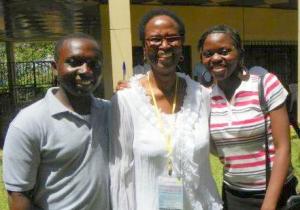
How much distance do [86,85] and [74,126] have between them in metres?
0.19

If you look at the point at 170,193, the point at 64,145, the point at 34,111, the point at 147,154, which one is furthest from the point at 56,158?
the point at 170,193

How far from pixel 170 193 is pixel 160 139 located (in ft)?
0.87

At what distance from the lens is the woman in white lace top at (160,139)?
247cm

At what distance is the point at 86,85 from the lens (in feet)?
7.70

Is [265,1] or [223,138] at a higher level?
[265,1]

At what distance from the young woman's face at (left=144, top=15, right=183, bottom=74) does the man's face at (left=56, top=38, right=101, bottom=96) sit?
33 centimetres

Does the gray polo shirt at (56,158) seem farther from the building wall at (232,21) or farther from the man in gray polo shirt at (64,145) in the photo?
the building wall at (232,21)

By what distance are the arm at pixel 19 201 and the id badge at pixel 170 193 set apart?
0.63m

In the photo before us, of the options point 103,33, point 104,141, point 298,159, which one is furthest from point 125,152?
point 103,33

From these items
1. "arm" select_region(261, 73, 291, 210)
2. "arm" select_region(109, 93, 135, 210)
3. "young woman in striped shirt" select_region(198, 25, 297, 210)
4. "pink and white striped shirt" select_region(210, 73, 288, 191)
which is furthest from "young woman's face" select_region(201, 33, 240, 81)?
"arm" select_region(109, 93, 135, 210)

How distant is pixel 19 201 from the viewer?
7.47 ft

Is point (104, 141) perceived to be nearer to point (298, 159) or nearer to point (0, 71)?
point (298, 159)

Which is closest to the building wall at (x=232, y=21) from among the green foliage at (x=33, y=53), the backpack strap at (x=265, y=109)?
the backpack strap at (x=265, y=109)

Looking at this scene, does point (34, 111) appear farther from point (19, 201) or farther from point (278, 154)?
point (278, 154)
